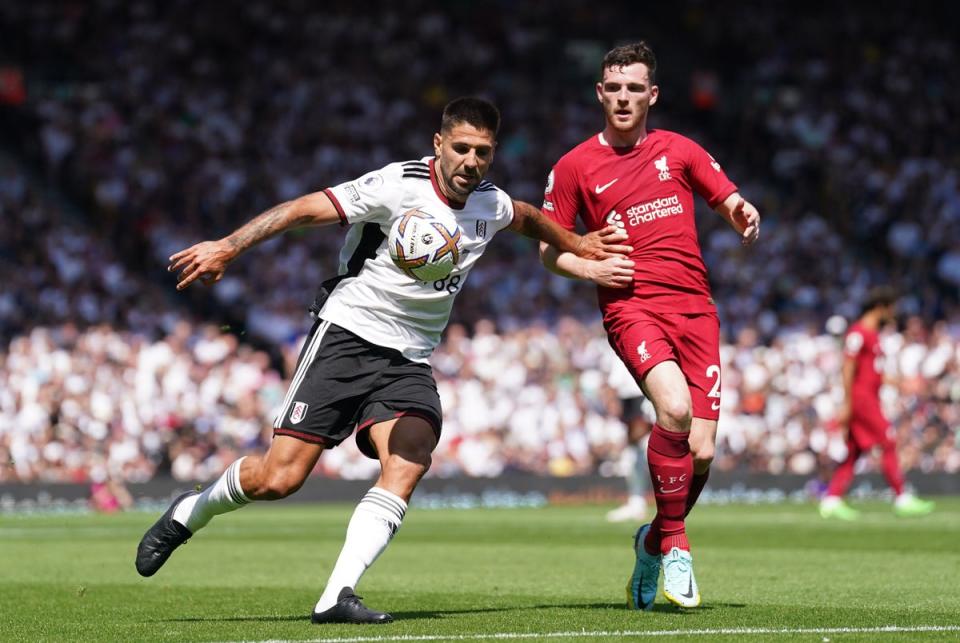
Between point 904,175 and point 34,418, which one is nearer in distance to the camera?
point 34,418

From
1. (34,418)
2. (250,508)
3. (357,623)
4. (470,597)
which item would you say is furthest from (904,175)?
(357,623)

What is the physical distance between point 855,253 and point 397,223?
78.5ft

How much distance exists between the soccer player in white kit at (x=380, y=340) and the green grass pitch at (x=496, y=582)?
0.69 metres

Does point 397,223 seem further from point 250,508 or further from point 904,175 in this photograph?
point 904,175

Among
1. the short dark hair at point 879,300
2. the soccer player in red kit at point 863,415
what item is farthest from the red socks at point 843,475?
the short dark hair at point 879,300

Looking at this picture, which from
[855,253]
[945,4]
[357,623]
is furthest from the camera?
[945,4]

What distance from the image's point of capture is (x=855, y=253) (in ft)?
103

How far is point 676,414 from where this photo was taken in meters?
8.94

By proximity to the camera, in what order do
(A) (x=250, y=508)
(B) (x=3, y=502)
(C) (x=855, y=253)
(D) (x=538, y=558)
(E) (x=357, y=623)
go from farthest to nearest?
1. (C) (x=855, y=253)
2. (A) (x=250, y=508)
3. (B) (x=3, y=502)
4. (D) (x=538, y=558)
5. (E) (x=357, y=623)

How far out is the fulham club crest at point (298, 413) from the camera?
891 cm

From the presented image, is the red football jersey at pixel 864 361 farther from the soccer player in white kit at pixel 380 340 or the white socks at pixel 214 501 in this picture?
the white socks at pixel 214 501

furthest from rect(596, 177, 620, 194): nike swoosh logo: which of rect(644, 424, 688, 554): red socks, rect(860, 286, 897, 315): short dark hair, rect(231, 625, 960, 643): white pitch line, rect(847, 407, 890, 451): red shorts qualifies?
rect(847, 407, 890, 451): red shorts

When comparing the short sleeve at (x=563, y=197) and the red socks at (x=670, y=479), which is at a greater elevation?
the short sleeve at (x=563, y=197)

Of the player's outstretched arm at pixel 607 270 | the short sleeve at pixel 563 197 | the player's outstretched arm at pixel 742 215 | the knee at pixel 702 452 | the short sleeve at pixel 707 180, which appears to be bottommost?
the knee at pixel 702 452
